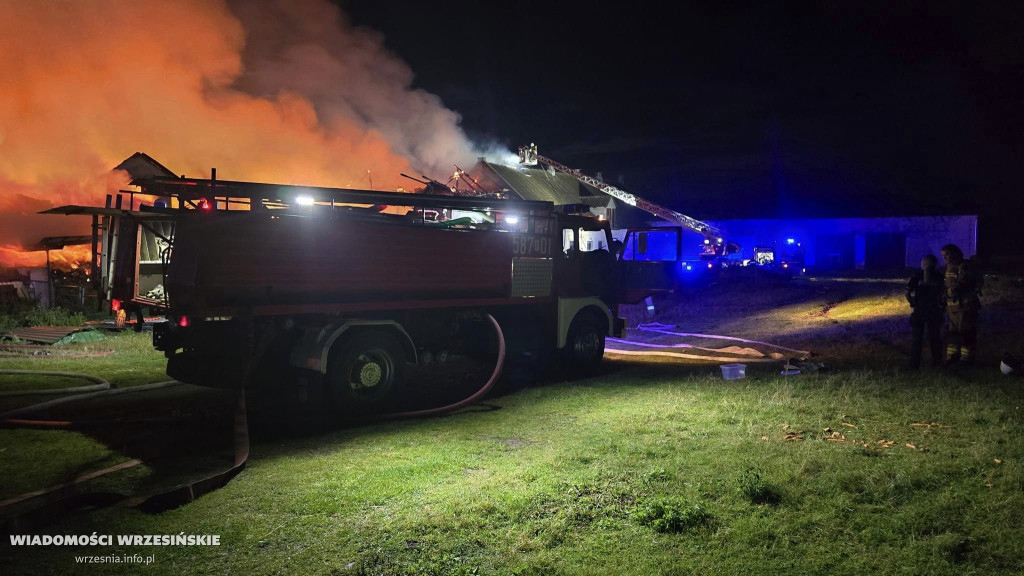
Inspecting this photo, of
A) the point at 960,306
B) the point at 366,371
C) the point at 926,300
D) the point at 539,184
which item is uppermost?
the point at 539,184

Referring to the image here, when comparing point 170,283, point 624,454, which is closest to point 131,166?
point 170,283

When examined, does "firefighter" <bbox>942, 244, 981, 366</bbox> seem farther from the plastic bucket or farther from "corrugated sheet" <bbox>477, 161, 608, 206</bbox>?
"corrugated sheet" <bbox>477, 161, 608, 206</bbox>

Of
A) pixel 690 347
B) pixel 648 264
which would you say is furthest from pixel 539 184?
pixel 690 347

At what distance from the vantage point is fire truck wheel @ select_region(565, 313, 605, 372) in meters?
11.4

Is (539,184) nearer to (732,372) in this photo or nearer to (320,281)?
(732,372)

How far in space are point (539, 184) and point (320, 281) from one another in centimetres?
3428

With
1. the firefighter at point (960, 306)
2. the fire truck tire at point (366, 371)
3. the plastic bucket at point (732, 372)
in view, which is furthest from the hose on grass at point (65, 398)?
the firefighter at point (960, 306)

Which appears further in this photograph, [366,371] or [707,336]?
[707,336]

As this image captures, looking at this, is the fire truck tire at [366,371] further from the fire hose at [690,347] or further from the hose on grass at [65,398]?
the fire hose at [690,347]

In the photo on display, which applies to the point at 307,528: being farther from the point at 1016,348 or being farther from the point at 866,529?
the point at 1016,348

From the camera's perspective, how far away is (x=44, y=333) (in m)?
14.1

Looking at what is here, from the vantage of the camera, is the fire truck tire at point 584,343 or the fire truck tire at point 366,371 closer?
the fire truck tire at point 366,371

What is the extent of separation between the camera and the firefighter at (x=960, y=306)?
9875mm

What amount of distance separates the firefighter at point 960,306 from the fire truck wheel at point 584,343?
5791 mm
